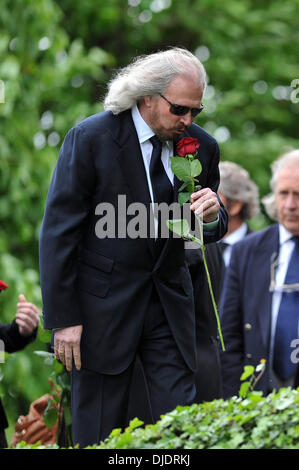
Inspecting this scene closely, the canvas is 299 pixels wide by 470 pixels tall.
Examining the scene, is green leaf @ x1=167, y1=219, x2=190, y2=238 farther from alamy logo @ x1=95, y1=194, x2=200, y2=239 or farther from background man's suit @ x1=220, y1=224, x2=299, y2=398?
background man's suit @ x1=220, y1=224, x2=299, y2=398

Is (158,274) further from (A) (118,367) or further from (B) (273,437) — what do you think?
(B) (273,437)

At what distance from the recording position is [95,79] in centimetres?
1338

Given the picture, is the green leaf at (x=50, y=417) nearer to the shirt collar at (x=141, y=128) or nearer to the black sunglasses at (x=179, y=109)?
the shirt collar at (x=141, y=128)

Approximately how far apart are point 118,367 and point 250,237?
2.38 meters

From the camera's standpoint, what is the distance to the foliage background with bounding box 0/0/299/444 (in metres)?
10.3

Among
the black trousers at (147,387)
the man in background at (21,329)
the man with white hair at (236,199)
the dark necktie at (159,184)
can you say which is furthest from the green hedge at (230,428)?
the man with white hair at (236,199)

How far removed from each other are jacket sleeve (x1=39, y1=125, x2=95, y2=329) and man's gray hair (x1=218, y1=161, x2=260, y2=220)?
10.2 feet

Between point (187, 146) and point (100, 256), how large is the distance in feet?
1.93

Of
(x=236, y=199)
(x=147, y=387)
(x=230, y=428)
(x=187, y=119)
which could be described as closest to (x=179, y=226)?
(x=187, y=119)

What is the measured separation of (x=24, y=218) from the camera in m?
10.7

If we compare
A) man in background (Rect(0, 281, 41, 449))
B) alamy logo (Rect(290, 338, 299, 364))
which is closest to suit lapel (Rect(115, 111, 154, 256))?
man in background (Rect(0, 281, 41, 449))
